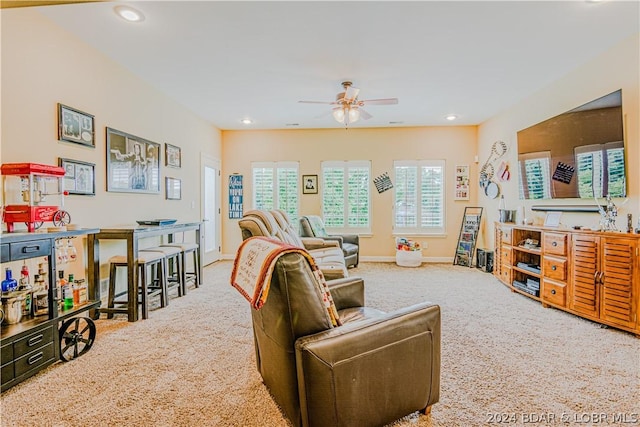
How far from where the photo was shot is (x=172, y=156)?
4648 millimetres

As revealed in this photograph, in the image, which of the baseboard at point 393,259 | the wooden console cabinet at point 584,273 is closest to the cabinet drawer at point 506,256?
the wooden console cabinet at point 584,273

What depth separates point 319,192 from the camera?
6457 millimetres

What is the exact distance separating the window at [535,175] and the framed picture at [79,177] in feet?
16.8

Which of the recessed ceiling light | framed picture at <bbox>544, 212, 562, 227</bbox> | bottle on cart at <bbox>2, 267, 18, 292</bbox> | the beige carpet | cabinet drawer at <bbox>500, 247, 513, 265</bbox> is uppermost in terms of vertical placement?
the recessed ceiling light

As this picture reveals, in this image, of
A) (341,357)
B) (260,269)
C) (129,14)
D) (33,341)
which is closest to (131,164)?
(129,14)

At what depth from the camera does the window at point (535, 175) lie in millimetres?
4023

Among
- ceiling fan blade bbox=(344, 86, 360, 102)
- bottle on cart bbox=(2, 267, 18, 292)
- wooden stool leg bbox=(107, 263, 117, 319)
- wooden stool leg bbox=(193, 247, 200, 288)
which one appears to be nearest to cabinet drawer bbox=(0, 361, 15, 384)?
bottle on cart bbox=(2, 267, 18, 292)

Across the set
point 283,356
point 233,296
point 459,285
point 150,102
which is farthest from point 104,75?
point 459,285

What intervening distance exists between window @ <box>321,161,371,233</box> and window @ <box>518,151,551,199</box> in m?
2.64

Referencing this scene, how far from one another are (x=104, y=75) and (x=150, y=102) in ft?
2.66

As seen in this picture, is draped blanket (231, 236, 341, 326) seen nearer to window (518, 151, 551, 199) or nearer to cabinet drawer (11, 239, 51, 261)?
cabinet drawer (11, 239, 51, 261)

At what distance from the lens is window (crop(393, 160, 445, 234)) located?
6293 millimetres

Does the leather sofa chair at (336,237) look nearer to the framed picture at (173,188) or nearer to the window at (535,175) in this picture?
the framed picture at (173,188)

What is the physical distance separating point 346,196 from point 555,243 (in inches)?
144
